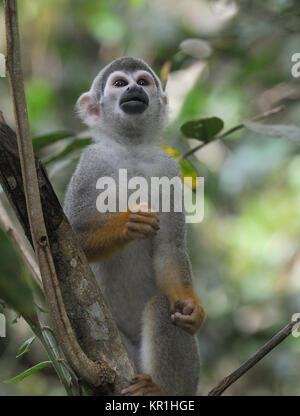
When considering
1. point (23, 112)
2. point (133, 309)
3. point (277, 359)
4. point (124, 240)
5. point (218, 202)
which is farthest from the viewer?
point (218, 202)

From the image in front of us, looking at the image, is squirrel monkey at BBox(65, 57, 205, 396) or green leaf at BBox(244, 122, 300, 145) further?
squirrel monkey at BBox(65, 57, 205, 396)

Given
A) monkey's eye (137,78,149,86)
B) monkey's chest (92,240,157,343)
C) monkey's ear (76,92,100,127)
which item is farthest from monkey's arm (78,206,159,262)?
monkey's eye (137,78,149,86)

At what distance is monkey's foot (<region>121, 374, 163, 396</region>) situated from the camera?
197cm

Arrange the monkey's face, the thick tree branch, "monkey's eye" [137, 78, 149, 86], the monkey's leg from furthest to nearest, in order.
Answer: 1. "monkey's eye" [137, 78, 149, 86]
2. the monkey's face
3. the monkey's leg
4. the thick tree branch

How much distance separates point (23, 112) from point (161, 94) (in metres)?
1.97

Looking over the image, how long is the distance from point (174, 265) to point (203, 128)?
0.75 metres

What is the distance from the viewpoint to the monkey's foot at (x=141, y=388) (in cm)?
197

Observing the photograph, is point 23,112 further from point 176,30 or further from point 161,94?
point 176,30

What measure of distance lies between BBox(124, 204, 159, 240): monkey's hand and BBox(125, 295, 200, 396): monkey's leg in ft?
1.51

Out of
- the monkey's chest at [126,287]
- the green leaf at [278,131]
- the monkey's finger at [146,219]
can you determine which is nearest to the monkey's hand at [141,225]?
the monkey's finger at [146,219]

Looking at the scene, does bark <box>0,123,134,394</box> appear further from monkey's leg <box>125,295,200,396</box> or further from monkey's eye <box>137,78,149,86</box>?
monkey's eye <box>137,78,149,86</box>

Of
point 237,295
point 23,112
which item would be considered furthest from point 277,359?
point 23,112

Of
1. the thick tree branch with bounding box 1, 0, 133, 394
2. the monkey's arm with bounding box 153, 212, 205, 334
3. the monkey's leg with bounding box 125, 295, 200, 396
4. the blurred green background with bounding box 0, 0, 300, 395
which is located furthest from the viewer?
the blurred green background with bounding box 0, 0, 300, 395

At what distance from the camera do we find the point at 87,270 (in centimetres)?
194
